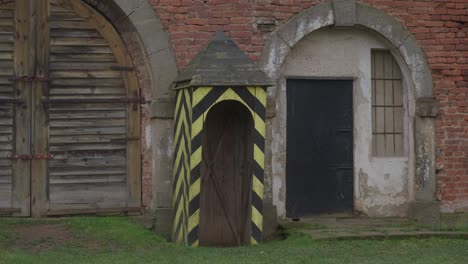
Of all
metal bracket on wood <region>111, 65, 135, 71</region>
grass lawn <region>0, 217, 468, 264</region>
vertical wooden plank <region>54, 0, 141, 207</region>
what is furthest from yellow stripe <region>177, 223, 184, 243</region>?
metal bracket on wood <region>111, 65, 135, 71</region>

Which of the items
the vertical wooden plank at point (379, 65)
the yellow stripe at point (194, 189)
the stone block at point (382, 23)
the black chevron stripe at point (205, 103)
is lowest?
the yellow stripe at point (194, 189)

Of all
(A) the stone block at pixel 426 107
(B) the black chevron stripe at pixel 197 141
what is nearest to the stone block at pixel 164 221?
(B) the black chevron stripe at pixel 197 141

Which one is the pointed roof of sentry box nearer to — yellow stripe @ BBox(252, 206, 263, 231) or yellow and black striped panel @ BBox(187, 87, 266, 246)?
yellow and black striped panel @ BBox(187, 87, 266, 246)

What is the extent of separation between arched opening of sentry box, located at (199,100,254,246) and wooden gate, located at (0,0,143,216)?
3.57 feet

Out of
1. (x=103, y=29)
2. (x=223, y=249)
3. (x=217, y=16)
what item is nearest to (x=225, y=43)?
(x=217, y=16)

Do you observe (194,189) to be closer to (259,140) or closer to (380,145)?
(259,140)

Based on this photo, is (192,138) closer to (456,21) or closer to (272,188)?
(272,188)

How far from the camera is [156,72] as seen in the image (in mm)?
9875

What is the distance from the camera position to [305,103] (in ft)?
34.9

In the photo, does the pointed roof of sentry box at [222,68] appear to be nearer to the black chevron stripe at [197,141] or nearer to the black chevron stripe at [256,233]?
the black chevron stripe at [197,141]

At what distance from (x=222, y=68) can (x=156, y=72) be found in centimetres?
115

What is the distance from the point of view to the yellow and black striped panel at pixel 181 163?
9047 millimetres

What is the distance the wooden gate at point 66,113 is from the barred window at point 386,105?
314cm

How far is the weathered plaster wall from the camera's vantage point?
35.0 feet
